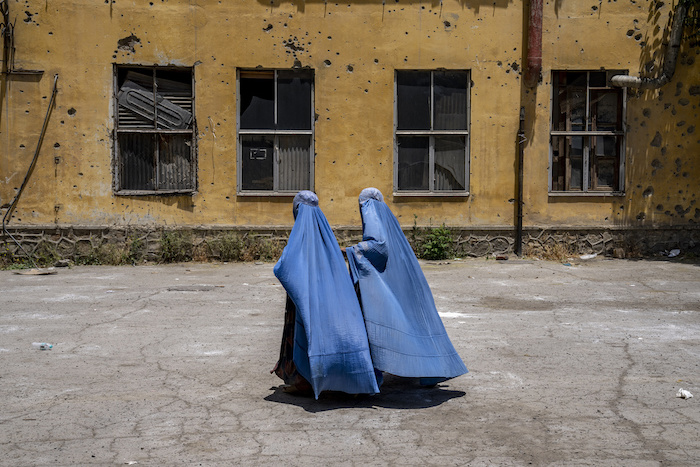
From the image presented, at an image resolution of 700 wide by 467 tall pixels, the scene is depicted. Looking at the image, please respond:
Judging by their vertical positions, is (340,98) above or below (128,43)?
below

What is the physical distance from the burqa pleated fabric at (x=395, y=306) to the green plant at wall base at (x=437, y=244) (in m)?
6.76

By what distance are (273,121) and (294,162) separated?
76 cm

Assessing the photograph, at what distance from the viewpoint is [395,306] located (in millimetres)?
4391

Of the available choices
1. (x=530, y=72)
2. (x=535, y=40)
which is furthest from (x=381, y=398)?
(x=535, y=40)

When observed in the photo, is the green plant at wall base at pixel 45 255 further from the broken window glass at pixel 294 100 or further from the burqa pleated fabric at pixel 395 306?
the burqa pleated fabric at pixel 395 306

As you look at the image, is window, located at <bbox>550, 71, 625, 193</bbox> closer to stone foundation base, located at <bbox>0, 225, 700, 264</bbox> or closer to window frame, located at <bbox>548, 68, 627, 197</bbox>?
window frame, located at <bbox>548, 68, 627, 197</bbox>

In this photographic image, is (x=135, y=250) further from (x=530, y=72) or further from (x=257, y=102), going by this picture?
(x=530, y=72)

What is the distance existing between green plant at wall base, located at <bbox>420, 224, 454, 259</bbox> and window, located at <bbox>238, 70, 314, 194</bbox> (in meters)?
2.31

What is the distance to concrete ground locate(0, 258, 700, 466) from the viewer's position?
3486mm

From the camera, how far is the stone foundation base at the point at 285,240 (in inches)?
436

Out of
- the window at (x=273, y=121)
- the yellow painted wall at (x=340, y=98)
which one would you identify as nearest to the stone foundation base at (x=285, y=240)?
the yellow painted wall at (x=340, y=98)

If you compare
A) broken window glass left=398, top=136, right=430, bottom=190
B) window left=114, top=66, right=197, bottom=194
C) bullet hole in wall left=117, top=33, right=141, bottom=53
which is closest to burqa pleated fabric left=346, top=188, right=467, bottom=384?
broken window glass left=398, top=136, right=430, bottom=190

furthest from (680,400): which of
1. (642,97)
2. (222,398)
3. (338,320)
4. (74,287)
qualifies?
(642,97)

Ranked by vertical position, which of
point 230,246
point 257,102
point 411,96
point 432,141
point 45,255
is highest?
point 411,96
